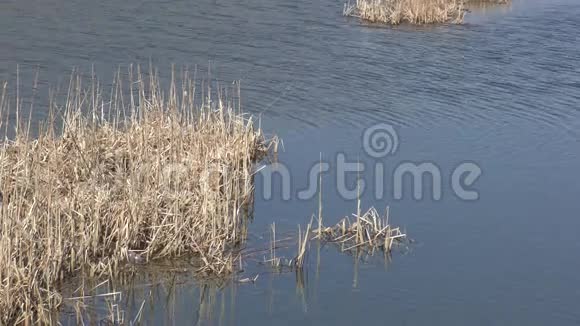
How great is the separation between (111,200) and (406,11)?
11294mm

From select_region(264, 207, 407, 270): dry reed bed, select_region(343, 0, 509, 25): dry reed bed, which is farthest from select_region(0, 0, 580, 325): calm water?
select_region(343, 0, 509, 25): dry reed bed

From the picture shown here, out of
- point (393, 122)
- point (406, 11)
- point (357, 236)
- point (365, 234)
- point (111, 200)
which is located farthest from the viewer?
point (406, 11)

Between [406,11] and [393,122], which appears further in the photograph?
[406,11]

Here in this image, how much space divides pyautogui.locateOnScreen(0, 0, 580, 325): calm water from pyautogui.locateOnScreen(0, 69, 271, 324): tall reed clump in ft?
1.11

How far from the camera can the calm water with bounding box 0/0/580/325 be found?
25.4 feet

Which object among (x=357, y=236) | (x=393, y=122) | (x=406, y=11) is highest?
(x=406, y=11)

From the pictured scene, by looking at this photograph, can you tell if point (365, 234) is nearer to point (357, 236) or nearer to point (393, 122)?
point (357, 236)

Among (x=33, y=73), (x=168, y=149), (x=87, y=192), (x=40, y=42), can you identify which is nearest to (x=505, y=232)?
(x=168, y=149)

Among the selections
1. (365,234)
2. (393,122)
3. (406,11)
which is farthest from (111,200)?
(406,11)

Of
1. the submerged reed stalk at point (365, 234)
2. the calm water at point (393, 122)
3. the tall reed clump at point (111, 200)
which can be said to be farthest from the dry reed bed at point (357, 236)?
the tall reed clump at point (111, 200)

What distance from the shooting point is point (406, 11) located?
18.2 meters

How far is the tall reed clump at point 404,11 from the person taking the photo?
59.4 ft

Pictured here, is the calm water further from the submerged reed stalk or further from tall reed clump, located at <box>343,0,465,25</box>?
tall reed clump, located at <box>343,0,465,25</box>

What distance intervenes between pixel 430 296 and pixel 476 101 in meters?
6.07
